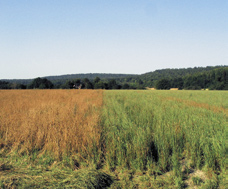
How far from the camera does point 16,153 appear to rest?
12.1ft

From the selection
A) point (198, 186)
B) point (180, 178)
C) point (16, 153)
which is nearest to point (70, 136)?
point (16, 153)

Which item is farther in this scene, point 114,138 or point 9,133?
point 9,133

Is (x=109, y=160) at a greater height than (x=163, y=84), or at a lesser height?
Result: lesser

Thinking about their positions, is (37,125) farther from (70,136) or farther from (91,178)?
(91,178)

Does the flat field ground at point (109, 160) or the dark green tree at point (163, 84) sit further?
the dark green tree at point (163, 84)

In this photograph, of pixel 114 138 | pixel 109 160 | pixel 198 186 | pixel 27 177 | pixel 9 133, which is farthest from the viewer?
pixel 9 133

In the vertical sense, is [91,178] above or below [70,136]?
below

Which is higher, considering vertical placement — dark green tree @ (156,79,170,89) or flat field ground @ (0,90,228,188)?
dark green tree @ (156,79,170,89)

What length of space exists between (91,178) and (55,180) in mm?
540

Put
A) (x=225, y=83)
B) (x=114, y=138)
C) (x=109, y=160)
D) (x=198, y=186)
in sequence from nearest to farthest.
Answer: (x=198, y=186), (x=109, y=160), (x=114, y=138), (x=225, y=83)

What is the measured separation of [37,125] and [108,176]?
104 inches

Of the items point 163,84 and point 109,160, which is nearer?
point 109,160

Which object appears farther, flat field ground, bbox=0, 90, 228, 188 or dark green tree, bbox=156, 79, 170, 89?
dark green tree, bbox=156, 79, 170, 89

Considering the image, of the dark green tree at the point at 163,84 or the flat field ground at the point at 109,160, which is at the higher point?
the dark green tree at the point at 163,84
